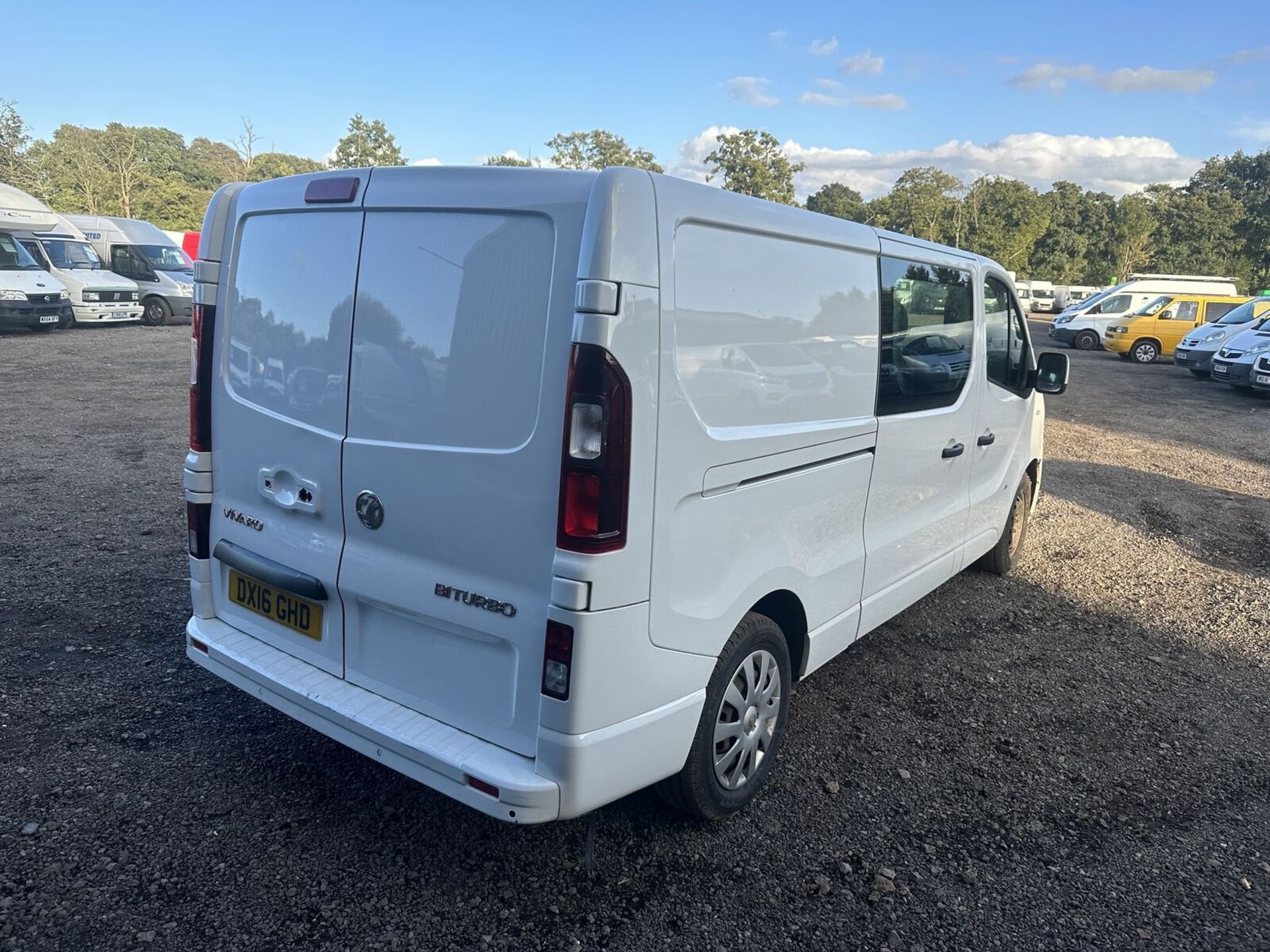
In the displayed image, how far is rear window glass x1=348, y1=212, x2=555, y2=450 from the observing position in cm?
241

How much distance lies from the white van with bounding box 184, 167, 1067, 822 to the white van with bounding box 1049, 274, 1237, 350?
25494 millimetres

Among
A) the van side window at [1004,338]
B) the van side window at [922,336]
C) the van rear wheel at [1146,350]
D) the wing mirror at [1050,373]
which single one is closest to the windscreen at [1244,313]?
the van rear wheel at [1146,350]

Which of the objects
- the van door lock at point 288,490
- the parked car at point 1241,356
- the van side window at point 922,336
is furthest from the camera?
the parked car at point 1241,356

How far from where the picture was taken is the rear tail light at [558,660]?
2.36 meters

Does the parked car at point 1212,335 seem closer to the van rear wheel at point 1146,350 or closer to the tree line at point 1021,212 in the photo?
the van rear wheel at point 1146,350

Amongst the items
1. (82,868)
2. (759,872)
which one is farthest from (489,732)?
(82,868)

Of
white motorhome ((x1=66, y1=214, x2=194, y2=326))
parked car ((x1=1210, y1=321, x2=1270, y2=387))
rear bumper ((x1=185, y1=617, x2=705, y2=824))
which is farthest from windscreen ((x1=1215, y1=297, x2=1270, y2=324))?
white motorhome ((x1=66, y1=214, x2=194, y2=326))

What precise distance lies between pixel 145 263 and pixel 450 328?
24821 mm

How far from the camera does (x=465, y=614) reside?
2.57 metres

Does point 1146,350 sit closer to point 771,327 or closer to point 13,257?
point 771,327

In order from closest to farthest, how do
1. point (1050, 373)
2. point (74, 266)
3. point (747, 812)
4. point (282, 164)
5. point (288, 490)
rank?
point (288, 490) → point (747, 812) → point (1050, 373) → point (74, 266) → point (282, 164)

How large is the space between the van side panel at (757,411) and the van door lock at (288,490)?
47.9 inches

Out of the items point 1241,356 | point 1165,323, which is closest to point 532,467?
point 1241,356

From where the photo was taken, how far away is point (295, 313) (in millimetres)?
2930
